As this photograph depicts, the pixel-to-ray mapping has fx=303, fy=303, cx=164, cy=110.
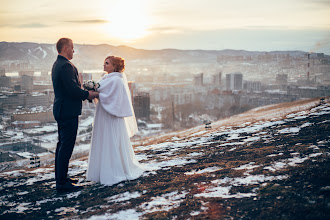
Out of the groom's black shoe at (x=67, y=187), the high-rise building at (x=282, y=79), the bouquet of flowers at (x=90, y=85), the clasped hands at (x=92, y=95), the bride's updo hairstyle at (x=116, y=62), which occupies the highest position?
the high-rise building at (x=282, y=79)

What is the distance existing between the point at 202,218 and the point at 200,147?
350 centimetres

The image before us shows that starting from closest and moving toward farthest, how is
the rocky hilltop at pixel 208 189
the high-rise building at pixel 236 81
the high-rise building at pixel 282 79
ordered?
the rocky hilltop at pixel 208 189 → the high-rise building at pixel 282 79 → the high-rise building at pixel 236 81

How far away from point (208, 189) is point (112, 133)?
5.16 feet

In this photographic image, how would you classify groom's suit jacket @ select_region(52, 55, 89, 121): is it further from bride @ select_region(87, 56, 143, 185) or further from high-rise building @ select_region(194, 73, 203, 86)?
high-rise building @ select_region(194, 73, 203, 86)

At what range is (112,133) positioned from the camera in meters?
4.21

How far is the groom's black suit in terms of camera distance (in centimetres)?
387

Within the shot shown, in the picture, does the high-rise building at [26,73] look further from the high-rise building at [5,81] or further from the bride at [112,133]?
the bride at [112,133]

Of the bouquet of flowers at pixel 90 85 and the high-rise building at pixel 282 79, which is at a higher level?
the high-rise building at pixel 282 79

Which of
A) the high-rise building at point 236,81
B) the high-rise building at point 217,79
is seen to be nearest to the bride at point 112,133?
the high-rise building at point 236,81

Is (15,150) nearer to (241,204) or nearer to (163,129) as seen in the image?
(163,129)

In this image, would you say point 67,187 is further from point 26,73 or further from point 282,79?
point 282,79

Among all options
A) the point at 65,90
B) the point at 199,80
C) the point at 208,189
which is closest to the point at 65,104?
the point at 65,90

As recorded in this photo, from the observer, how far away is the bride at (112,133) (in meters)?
4.17

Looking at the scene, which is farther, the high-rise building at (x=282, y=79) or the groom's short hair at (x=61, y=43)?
the high-rise building at (x=282, y=79)
